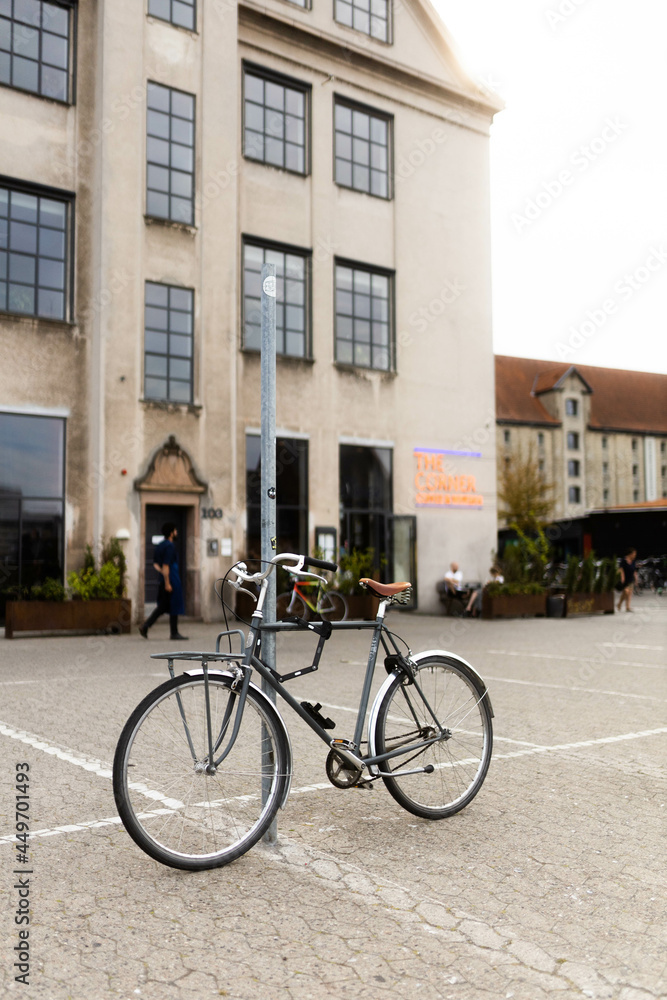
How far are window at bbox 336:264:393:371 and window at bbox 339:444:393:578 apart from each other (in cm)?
226

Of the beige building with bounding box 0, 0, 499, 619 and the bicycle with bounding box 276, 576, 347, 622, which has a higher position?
the beige building with bounding box 0, 0, 499, 619

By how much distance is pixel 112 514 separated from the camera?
59.7 ft

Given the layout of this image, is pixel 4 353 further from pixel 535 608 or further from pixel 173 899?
pixel 173 899

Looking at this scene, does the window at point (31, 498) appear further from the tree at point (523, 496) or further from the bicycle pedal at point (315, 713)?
the tree at point (523, 496)

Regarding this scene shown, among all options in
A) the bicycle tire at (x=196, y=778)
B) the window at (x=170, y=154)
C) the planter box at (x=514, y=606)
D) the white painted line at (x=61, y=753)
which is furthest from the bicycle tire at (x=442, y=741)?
the planter box at (x=514, y=606)

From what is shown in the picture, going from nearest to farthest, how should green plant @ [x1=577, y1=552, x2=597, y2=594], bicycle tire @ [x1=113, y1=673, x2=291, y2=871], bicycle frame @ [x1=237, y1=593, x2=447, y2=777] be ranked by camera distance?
bicycle tire @ [x1=113, y1=673, x2=291, y2=871], bicycle frame @ [x1=237, y1=593, x2=447, y2=777], green plant @ [x1=577, y1=552, x2=597, y2=594]

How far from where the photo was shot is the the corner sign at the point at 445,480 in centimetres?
2411

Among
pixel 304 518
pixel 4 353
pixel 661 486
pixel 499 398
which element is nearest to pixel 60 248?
pixel 4 353

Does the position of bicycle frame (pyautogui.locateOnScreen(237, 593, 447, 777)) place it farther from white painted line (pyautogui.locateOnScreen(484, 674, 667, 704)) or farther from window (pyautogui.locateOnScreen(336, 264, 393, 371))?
window (pyautogui.locateOnScreen(336, 264, 393, 371))

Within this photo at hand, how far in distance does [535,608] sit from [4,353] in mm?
13314

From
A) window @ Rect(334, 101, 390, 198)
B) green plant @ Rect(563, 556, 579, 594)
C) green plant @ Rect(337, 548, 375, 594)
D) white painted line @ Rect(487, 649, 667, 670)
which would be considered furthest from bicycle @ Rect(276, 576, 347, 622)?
window @ Rect(334, 101, 390, 198)

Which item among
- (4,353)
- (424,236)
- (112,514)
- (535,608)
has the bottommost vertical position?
(535,608)

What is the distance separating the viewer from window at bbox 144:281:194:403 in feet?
62.9

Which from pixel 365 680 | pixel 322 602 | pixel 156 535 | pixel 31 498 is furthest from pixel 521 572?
pixel 365 680
